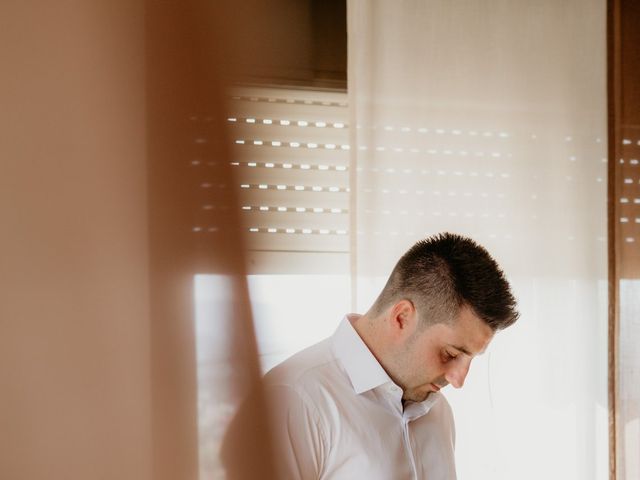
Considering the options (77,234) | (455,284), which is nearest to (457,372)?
(455,284)

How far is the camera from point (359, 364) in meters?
1.00

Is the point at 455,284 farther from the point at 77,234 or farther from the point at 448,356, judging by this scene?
the point at 77,234

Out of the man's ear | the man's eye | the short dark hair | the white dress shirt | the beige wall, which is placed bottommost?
the white dress shirt

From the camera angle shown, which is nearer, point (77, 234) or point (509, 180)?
point (77, 234)

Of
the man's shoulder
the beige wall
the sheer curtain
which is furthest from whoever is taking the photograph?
the sheer curtain

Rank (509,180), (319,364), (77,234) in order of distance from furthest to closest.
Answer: (509,180) < (319,364) < (77,234)

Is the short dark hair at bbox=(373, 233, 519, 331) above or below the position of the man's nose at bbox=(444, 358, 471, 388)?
above

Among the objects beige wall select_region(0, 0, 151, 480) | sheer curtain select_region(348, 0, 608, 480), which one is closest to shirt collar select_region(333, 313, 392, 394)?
sheer curtain select_region(348, 0, 608, 480)

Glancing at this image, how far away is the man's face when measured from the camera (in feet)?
3.29

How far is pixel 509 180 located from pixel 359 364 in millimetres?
714

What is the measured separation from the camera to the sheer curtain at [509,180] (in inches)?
57.6

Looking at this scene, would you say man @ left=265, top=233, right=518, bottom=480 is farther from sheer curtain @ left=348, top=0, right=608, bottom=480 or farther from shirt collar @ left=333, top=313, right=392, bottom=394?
sheer curtain @ left=348, top=0, right=608, bottom=480

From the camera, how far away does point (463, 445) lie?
148 cm

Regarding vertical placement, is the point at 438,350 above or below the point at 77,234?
below
